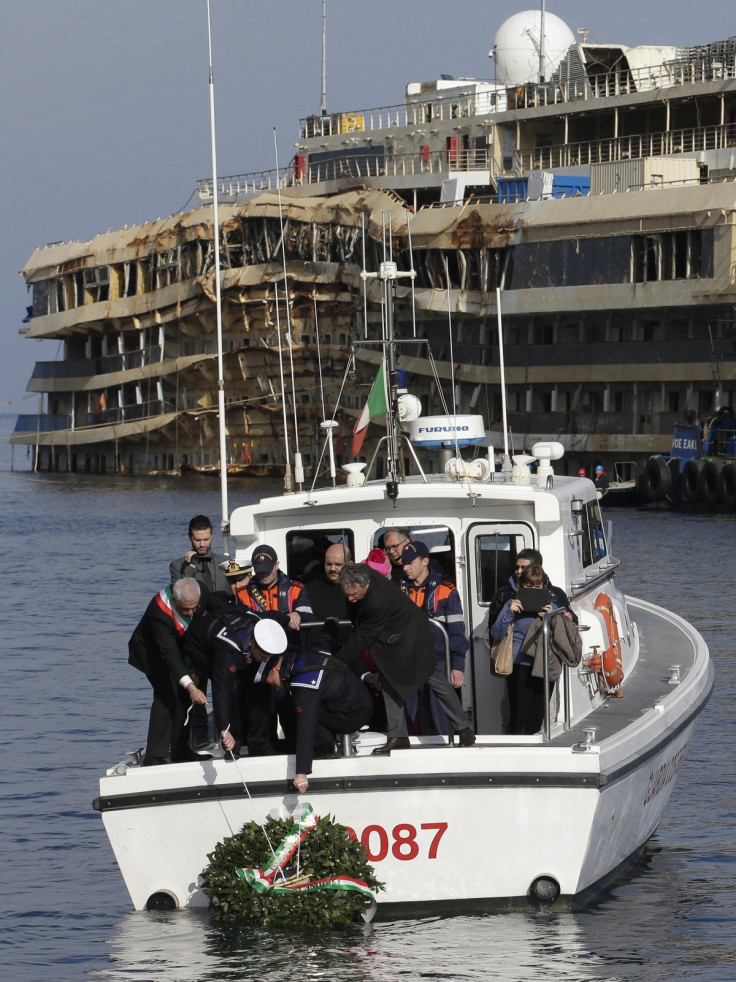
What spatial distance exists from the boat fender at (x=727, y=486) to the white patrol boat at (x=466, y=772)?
37.2 m

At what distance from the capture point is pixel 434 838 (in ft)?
34.0

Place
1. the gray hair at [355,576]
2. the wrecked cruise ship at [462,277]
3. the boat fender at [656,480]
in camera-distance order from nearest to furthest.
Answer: the gray hair at [355,576], the boat fender at [656,480], the wrecked cruise ship at [462,277]

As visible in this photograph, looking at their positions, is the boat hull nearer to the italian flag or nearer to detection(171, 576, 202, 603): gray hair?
detection(171, 576, 202, 603): gray hair

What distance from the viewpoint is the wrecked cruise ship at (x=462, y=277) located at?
59.2 m

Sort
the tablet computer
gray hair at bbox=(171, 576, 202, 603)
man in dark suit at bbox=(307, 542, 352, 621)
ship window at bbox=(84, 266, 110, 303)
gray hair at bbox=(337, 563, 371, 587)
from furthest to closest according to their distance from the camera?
ship window at bbox=(84, 266, 110, 303) < man in dark suit at bbox=(307, 542, 352, 621) < the tablet computer < gray hair at bbox=(171, 576, 202, 603) < gray hair at bbox=(337, 563, 371, 587)

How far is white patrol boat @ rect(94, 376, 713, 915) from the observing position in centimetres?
1028

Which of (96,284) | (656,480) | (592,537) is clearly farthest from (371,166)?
(592,537)

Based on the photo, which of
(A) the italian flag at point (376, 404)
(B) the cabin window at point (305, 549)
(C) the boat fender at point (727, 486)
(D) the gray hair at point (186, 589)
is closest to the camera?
(D) the gray hair at point (186, 589)

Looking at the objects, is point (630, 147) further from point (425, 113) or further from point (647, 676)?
point (647, 676)

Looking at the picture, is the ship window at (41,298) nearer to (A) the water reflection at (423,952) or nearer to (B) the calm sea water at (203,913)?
(B) the calm sea water at (203,913)

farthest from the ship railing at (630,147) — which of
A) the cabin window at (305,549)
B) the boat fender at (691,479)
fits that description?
the cabin window at (305,549)

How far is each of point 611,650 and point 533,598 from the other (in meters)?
2.00

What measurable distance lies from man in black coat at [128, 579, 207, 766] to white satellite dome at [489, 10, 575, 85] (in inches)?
2882

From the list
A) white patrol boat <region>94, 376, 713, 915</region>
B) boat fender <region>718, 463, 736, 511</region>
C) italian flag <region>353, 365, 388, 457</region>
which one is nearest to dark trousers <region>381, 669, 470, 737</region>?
white patrol boat <region>94, 376, 713, 915</region>
